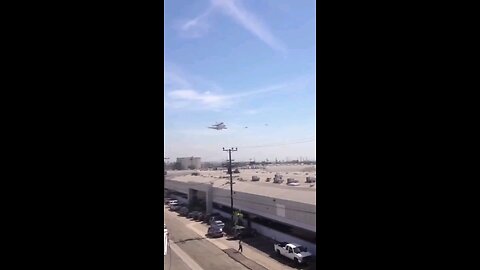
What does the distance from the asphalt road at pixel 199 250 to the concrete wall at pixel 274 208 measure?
1.82 m

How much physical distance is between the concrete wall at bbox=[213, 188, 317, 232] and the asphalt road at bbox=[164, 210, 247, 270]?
5.98ft

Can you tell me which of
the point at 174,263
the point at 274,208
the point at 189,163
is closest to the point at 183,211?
the point at 274,208

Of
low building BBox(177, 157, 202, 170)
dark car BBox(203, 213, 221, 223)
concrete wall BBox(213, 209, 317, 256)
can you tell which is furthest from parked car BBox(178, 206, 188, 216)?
low building BBox(177, 157, 202, 170)

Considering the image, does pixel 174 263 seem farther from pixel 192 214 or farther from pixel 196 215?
pixel 192 214

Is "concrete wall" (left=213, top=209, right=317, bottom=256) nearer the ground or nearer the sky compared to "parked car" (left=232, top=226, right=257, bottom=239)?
nearer the sky

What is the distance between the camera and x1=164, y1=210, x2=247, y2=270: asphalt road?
7.46 metres

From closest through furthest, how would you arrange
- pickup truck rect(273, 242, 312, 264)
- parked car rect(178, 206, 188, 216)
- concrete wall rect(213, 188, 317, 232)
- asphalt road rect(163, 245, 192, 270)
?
asphalt road rect(163, 245, 192, 270) → pickup truck rect(273, 242, 312, 264) → concrete wall rect(213, 188, 317, 232) → parked car rect(178, 206, 188, 216)

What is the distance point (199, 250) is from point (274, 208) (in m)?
2.38

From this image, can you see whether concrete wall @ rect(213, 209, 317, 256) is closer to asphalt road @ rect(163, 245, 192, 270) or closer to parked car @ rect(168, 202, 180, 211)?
asphalt road @ rect(163, 245, 192, 270)
